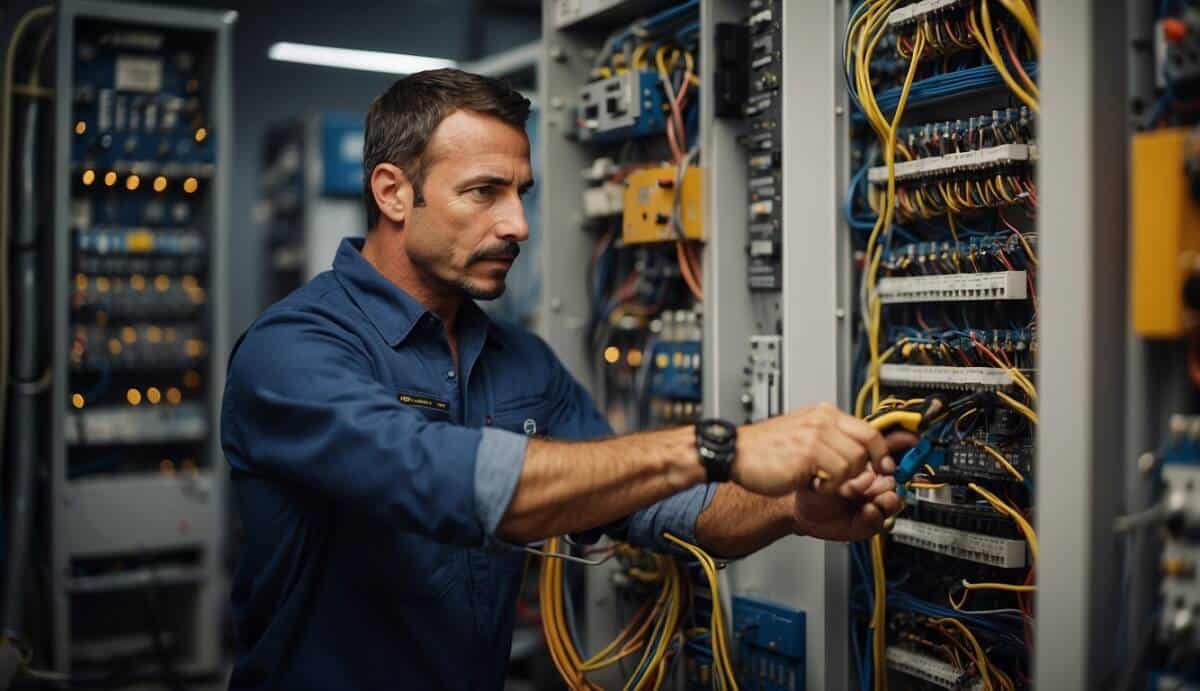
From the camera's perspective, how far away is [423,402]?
1.88m

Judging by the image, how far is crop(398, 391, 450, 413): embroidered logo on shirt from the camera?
6.09 ft

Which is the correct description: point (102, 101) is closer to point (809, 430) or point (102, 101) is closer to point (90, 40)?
point (90, 40)

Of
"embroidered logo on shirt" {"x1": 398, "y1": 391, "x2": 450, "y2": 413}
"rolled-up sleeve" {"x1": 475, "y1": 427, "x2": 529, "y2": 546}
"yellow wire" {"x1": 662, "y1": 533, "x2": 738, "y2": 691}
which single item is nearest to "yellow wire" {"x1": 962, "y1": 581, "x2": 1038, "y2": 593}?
"yellow wire" {"x1": 662, "y1": 533, "x2": 738, "y2": 691}

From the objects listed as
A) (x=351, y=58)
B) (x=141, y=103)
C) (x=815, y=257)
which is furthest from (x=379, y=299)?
(x=351, y=58)

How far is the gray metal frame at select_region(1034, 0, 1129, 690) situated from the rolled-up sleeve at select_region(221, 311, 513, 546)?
718mm

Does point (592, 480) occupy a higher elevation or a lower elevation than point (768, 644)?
higher

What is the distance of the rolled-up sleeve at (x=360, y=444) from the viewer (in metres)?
1.48

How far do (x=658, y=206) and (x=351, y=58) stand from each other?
214 inches

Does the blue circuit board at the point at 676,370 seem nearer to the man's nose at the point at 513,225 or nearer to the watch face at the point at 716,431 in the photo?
the man's nose at the point at 513,225

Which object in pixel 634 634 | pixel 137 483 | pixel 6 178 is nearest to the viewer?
pixel 634 634

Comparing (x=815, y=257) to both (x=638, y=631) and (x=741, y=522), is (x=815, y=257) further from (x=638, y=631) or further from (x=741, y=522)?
(x=638, y=631)

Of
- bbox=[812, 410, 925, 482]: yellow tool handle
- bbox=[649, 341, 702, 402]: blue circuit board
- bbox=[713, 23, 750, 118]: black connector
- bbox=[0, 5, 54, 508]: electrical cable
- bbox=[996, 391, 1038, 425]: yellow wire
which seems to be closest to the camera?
bbox=[812, 410, 925, 482]: yellow tool handle

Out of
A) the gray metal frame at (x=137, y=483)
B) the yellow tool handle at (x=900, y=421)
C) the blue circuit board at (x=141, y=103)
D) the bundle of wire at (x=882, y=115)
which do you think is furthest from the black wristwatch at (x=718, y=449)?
the blue circuit board at (x=141, y=103)

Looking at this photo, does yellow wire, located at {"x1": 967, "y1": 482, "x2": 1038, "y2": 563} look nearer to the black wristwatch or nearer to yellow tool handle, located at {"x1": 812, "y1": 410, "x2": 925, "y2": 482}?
yellow tool handle, located at {"x1": 812, "y1": 410, "x2": 925, "y2": 482}
